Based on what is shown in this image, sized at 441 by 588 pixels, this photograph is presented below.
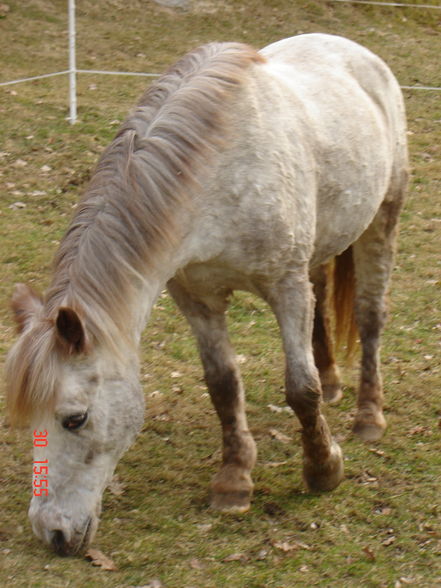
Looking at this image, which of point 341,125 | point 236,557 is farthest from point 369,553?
point 341,125

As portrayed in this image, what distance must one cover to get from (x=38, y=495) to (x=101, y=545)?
1.90 ft

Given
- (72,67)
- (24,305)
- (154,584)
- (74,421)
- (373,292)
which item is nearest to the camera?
(74,421)

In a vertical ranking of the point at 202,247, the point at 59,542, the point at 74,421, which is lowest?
the point at 59,542

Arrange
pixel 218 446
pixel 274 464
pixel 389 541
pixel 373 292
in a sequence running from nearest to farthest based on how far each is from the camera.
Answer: pixel 389 541 → pixel 274 464 → pixel 218 446 → pixel 373 292

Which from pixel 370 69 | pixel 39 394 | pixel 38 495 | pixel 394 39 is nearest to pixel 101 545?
pixel 38 495

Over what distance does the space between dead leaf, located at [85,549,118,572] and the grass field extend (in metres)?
0.03

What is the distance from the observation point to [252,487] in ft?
13.6

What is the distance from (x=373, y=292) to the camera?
16.3ft

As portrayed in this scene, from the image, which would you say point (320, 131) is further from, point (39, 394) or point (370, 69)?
point (39, 394)

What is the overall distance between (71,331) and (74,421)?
14.1 inches

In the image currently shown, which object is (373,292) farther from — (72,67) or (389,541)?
(72,67)

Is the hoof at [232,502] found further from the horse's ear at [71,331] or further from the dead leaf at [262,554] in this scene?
the horse's ear at [71,331]
